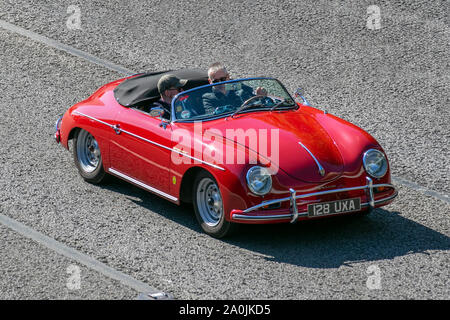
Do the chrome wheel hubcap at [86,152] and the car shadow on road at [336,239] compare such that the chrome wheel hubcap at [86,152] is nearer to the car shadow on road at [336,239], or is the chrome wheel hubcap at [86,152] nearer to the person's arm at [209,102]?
the car shadow on road at [336,239]

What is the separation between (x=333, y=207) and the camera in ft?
23.9

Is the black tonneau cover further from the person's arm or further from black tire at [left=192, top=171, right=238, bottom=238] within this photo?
black tire at [left=192, top=171, right=238, bottom=238]

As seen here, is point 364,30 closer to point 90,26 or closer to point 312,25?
point 312,25

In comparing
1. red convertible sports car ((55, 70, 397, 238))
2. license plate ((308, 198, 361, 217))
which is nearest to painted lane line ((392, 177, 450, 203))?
red convertible sports car ((55, 70, 397, 238))

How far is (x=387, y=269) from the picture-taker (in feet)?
22.6

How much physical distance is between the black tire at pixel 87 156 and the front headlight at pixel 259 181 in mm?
2406

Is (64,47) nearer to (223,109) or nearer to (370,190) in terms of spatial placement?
(223,109)

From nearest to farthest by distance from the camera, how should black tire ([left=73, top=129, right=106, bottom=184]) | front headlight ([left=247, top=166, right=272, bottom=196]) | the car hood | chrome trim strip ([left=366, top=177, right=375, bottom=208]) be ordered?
front headlight ([left=247, top=166, right=272, bottom=196]) → the car hood → chrome trim strip ([left=366, top=177, right=375, bottom=208]) → black tire ([left=73, top=129, right=106, bottom=184])

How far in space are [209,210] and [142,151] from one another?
3.42 ft

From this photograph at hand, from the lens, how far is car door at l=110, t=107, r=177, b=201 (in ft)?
26.4

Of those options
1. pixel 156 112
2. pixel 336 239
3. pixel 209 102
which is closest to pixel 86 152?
pixel 156 112

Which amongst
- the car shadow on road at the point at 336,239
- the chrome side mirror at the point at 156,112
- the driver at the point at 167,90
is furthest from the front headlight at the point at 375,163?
the driver at the point at 167,90

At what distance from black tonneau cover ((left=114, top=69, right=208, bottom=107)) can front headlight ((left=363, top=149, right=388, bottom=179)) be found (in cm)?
237
